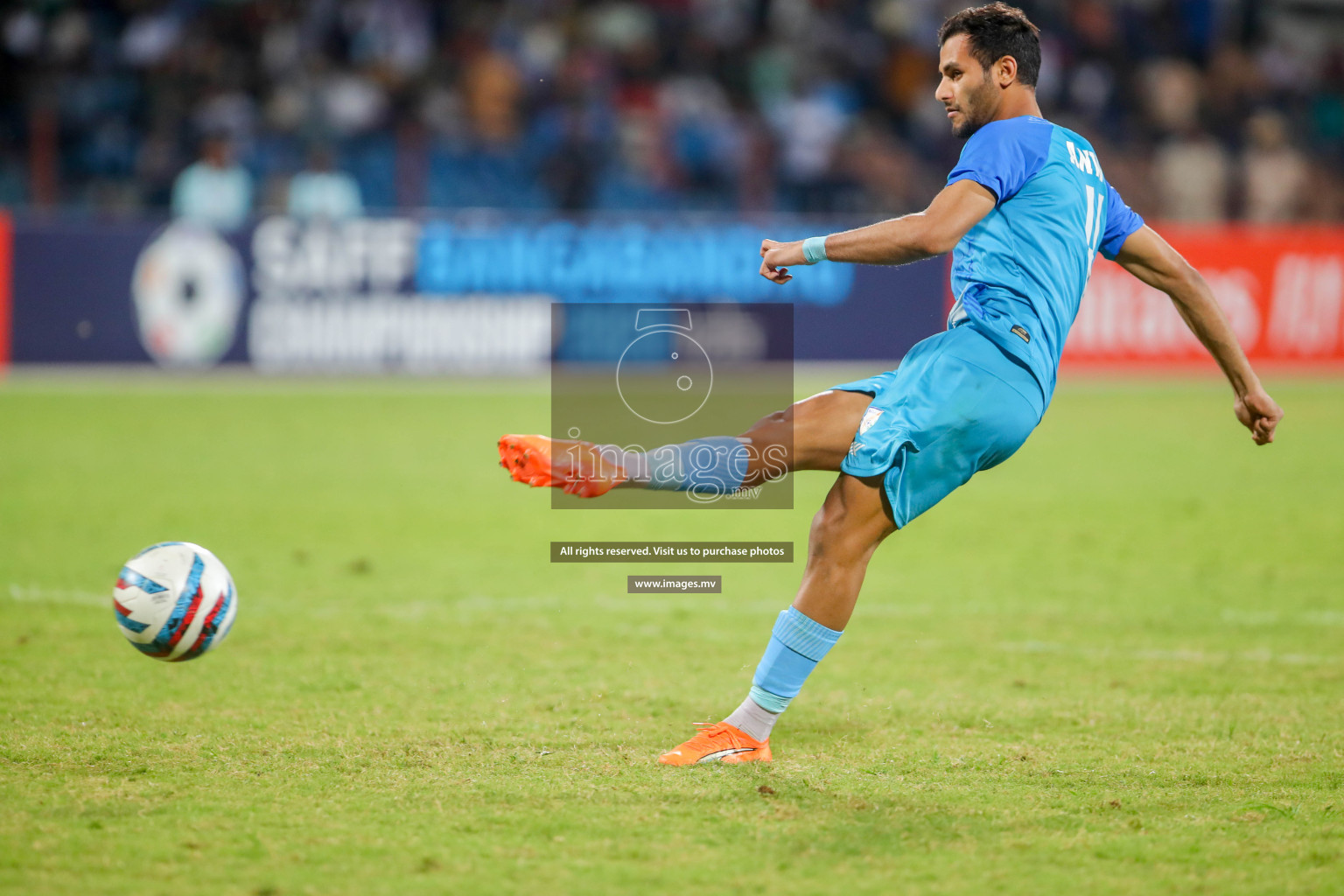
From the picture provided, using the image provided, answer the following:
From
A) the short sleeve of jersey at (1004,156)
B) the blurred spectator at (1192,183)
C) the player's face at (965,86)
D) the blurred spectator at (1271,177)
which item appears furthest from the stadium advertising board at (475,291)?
the short sleeve of jersey at (1004,156)

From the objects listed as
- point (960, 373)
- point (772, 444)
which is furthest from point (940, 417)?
point (772, 444)

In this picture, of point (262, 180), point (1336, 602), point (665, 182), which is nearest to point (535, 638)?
point (1336, 602)

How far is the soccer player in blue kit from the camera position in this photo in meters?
4.15

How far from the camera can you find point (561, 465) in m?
4.12

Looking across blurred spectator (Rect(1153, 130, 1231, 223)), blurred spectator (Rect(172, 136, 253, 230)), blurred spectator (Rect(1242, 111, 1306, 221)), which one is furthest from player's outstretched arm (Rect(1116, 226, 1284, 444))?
blurred spectator (Rect(1242, 111, 1306, 221))

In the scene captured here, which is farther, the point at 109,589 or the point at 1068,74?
the point at 1068,74

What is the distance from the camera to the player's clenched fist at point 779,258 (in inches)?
161

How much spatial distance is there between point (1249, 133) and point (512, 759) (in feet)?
63.5

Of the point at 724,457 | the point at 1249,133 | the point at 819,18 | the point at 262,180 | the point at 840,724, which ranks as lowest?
the point at 840,724

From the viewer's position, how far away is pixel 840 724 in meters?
4.99

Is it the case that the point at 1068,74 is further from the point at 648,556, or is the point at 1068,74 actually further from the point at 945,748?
the point at 945,748

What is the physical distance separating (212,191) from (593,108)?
15.9ft

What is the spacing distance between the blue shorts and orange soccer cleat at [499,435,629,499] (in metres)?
0.70

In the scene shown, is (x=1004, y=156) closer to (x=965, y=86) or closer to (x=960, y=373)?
(x=965, y=86)
